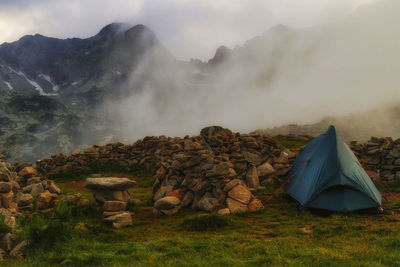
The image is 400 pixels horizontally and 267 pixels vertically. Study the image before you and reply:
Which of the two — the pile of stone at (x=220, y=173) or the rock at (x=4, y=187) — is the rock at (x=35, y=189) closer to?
the rock at (x=4, y=187)

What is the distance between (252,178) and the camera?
17062 mm

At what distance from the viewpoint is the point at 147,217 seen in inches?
539

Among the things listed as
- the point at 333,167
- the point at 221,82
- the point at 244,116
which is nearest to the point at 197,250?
the point at 333,167

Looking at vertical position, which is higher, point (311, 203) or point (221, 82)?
point (221, 82)

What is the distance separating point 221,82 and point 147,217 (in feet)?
610

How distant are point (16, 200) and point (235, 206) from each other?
11.7 meters

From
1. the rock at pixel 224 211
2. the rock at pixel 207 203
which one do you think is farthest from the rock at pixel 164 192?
the rock at pixel 224 211

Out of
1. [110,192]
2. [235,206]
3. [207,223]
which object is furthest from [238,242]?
[110,192]

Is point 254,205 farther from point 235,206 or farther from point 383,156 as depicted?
point 383,156

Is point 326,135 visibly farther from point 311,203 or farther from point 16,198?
point 16,198

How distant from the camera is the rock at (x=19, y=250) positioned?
848cm

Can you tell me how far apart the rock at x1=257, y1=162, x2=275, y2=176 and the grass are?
5278 mm

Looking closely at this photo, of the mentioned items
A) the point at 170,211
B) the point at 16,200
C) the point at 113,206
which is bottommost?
the point at 170,211

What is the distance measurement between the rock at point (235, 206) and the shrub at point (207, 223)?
163 cm
